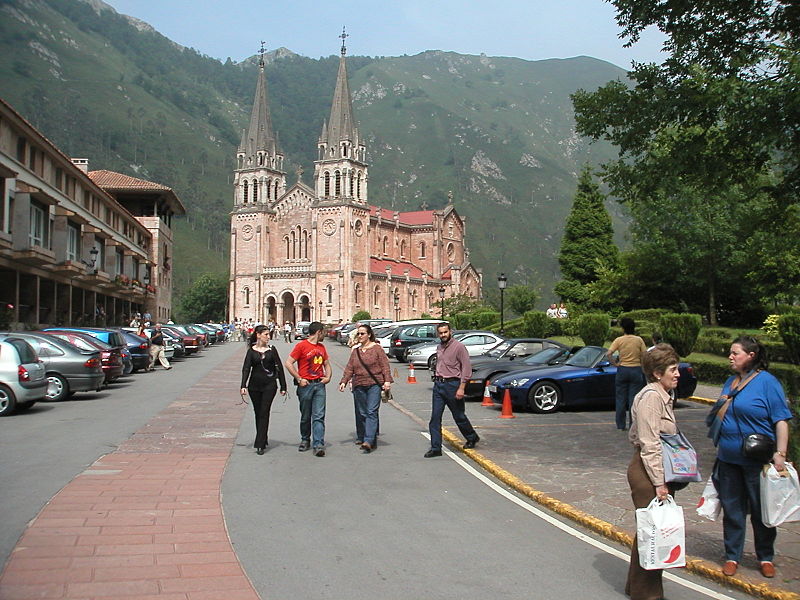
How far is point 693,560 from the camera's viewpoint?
239 inches

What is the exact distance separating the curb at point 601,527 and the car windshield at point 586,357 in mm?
5770

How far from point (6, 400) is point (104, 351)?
487cm

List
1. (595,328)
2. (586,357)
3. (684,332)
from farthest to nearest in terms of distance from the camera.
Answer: (595,328) < (684,332) < (586,357)

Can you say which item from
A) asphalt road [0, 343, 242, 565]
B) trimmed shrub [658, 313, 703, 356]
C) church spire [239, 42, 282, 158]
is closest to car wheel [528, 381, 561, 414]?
asphalt road [0, 343, 242, 565]

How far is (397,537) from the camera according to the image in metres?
6.75

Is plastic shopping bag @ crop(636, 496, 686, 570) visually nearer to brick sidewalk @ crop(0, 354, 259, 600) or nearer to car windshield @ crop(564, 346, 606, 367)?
brick sidewalk @ crop(0, 354, 259, 600)

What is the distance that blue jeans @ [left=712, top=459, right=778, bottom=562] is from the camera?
5.63 m

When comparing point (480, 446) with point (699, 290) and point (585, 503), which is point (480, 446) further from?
point (699, 290)

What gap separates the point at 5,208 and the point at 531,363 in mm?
21894

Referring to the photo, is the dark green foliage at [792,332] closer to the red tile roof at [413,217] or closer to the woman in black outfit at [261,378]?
the woman in black outfit at [261,378]

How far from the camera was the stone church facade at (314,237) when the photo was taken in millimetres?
92812

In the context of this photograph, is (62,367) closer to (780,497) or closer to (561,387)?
(561,387)

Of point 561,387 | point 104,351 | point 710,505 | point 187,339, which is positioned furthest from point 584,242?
point 710,505

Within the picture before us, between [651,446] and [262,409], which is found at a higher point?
[651,446]
